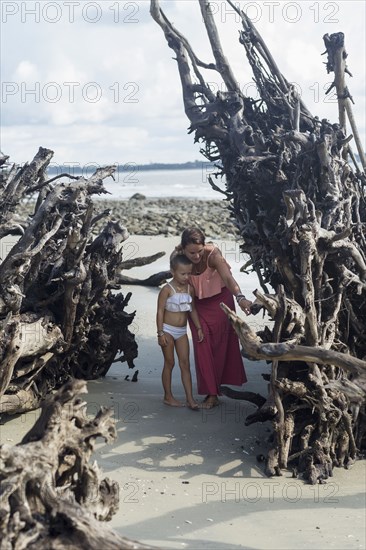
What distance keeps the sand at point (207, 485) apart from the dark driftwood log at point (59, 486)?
0.78m

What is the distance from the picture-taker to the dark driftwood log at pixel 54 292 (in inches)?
263

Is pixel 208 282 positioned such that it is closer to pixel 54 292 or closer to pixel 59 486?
pixel 54 292

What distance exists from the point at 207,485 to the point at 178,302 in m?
1.90

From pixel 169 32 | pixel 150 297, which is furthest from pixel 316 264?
pixel 150 297

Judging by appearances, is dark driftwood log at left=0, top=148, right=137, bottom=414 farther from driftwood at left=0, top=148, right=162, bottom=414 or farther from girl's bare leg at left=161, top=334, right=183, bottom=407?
girl's bare leg at left=161, top=334, right=183, bottom=407

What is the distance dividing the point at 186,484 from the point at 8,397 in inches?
61.8

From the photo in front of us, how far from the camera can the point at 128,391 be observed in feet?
25.7

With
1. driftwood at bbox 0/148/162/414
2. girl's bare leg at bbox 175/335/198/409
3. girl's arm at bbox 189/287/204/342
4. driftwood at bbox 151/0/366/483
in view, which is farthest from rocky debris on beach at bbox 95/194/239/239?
girl's bare leg at bbox 175/335/198/409

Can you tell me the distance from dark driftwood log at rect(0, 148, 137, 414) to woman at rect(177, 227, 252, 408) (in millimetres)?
775

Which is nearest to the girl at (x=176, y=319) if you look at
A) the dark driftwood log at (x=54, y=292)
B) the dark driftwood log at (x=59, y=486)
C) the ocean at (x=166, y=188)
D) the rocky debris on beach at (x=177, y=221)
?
the dark driftwood log at (x=54, y=292)

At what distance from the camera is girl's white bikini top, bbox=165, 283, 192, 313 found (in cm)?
739

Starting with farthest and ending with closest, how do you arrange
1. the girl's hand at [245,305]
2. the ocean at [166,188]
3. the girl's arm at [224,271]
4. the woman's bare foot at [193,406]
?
the ocean at [166,188], the girl's arm at [224,271], the woman's bare foot at [193,406], the girl's hand at [245,305]

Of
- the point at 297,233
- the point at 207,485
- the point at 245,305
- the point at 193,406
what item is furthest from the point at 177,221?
the point at 207,485

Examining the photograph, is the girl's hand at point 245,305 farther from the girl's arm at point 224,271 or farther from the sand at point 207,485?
the sand at point 207,485
